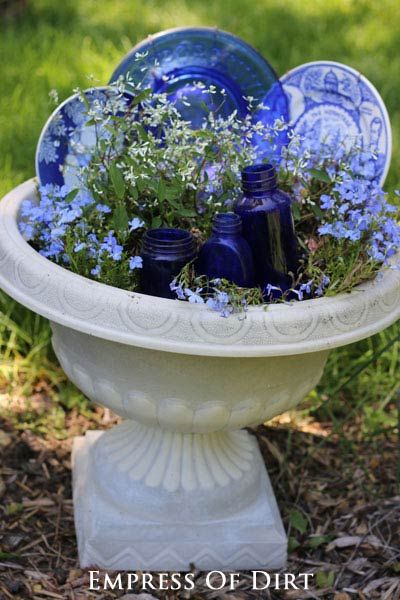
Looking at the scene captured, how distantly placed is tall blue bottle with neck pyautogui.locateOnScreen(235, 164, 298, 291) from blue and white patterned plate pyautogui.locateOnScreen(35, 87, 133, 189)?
0.42 metres

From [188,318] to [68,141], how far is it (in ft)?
2.31

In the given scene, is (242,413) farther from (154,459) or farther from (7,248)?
(7,248)

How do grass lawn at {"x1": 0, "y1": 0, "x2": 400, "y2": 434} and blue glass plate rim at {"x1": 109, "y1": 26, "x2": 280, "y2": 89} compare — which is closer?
blue glass plate rim at {"x1": 109, "y1": 26, "x2": 280, "y2": 89}

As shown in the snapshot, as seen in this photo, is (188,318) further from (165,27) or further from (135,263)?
(165,27)

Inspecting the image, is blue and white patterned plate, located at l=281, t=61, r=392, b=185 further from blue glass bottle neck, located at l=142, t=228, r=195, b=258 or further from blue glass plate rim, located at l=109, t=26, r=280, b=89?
blue glass bottle neck, located at l=142, t=228, r=195, b=258

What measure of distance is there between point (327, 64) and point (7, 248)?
94 centimetres

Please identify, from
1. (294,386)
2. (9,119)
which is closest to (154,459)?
(294,386)

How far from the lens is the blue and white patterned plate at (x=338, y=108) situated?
202cm

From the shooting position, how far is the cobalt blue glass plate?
6.80ft

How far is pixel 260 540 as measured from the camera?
200 centimetres

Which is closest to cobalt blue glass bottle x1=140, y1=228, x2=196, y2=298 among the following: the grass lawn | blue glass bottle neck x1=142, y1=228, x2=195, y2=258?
blue glass bottle neck x1=142, y1=228, x2=195, y2=258

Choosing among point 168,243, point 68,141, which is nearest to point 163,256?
point 168,243

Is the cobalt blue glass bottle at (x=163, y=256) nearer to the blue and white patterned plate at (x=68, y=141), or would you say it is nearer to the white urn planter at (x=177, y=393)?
the white urn planter at (x=177, y=393)

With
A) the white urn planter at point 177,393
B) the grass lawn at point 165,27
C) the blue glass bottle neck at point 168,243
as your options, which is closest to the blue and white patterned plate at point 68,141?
the white urn planter at point 177,393
